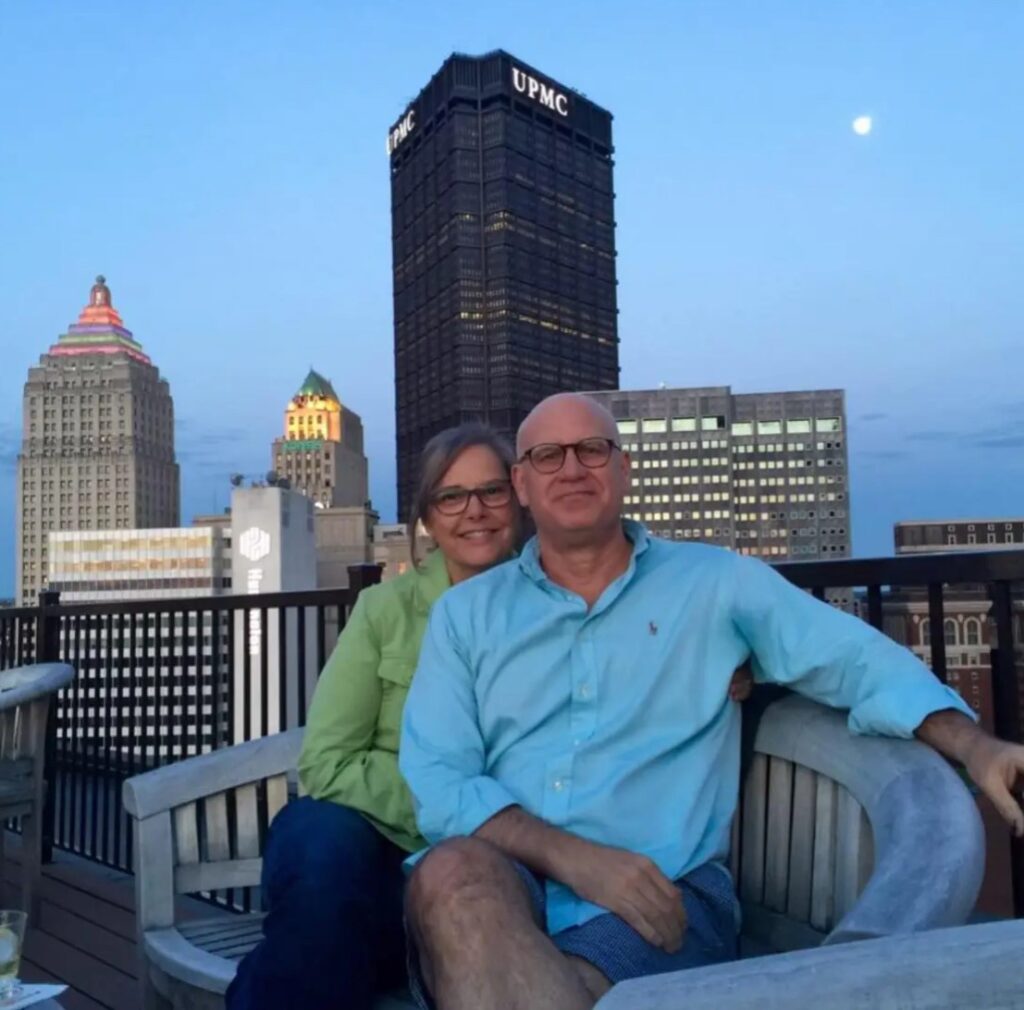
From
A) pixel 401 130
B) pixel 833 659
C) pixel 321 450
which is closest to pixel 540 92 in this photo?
pixel 401 130

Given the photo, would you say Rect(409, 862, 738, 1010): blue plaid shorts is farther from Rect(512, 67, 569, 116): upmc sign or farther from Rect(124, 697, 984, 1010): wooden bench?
Rect(512, 67, 569, 116): upmc sign

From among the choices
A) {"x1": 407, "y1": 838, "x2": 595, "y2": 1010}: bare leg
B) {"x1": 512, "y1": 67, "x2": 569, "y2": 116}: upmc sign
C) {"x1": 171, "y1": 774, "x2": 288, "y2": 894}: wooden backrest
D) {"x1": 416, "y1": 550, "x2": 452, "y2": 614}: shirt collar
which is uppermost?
{"x1": 512, "y1": 67, "x2": 569, "y2": 116}: upmc sign

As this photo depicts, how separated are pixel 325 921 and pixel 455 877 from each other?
36 centimetres

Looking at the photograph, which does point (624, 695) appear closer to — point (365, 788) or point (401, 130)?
point (365, 788)

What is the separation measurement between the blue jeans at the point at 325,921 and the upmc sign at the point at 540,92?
146 metres

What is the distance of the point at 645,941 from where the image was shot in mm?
1546

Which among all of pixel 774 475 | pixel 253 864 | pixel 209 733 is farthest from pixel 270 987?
pixel 774 475

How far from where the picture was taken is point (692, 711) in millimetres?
1773

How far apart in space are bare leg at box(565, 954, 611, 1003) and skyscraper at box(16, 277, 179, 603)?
14556 cm

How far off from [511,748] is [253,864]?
860mm

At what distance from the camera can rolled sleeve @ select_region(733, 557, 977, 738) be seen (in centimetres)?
154

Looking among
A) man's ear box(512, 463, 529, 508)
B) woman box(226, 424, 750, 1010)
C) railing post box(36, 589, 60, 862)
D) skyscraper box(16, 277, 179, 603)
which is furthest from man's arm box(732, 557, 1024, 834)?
skyscraper box(16, 277, 179, 603)

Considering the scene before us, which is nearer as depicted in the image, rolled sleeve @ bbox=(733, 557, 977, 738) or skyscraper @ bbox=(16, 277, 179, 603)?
rolled sleeve @ bbox=(733, 557, 977, 738)

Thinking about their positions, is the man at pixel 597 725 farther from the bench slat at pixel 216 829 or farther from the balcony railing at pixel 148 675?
the balcony railing at pixel 148 675
